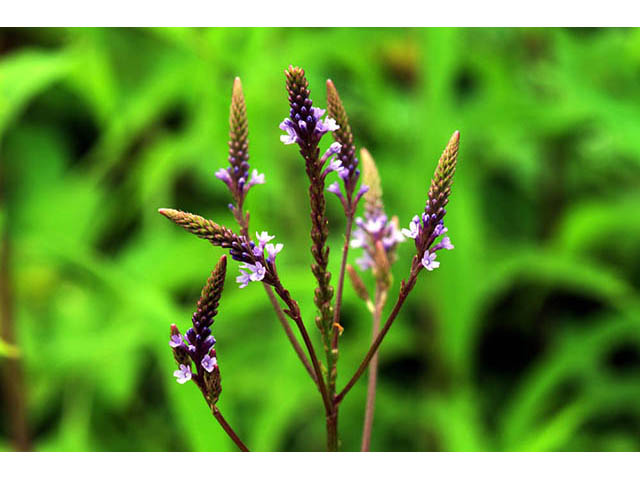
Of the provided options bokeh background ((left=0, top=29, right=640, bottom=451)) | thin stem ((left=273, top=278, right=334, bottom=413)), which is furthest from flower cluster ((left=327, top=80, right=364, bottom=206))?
bokeh background ((left=0, top=29, right=640, bottom=451))

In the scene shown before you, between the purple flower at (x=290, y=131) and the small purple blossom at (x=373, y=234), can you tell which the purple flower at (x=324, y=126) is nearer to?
the purple flower at (x=290, y=131)

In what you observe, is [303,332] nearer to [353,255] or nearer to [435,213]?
[435,213]

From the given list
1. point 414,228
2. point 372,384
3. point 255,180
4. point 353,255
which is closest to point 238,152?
point 255,180

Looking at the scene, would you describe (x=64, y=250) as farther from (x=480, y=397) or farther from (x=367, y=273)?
(x=480, y=397)

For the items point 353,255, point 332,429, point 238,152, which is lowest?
point 332,429

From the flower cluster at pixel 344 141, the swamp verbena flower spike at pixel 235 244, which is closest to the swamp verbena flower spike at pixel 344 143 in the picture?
the flower cluster at pixel 344 141
